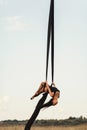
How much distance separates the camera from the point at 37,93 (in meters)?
8.77

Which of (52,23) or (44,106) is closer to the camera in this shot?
(52,23)

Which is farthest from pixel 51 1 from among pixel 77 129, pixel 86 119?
pixel 86 119

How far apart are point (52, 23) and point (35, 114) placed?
199cm

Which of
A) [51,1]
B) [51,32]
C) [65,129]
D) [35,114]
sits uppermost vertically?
[51,1]

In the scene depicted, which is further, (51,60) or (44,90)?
(44,90)

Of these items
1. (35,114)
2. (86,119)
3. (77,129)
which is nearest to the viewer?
(35,114)

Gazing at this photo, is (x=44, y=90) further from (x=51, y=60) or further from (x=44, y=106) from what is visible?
(x=51, y=60)

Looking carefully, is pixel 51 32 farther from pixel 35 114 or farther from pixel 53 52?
pixel 35 114

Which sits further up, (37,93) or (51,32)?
(51,32)

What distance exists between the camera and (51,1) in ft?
24.3

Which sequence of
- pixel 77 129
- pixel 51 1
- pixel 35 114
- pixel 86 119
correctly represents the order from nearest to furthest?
pixel 51 1 < pixel 35 114 < pixel 77 129 < pixel 86 119

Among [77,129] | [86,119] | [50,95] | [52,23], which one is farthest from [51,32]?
[86,119]

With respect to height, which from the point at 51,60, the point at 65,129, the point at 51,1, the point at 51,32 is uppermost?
the point at 51,1

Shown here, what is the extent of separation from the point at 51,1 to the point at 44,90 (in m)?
2.03
